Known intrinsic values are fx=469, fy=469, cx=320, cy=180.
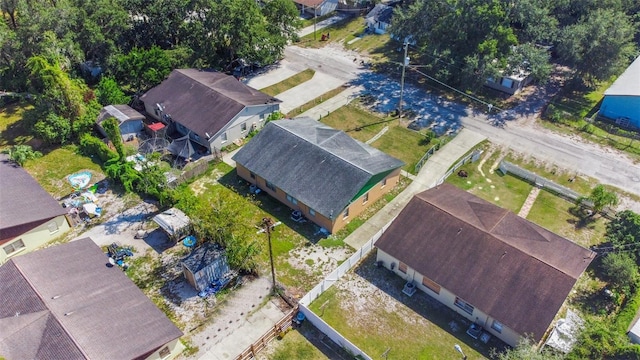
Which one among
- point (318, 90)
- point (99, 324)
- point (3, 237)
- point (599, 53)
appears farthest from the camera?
point (318, 90)

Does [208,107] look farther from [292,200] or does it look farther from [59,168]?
[292,200]

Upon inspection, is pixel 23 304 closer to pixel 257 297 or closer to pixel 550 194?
pixel 257 297

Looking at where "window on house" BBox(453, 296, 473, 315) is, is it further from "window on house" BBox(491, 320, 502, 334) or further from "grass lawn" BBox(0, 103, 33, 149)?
"grass lawn" BBox(0, 103, 33, 149)

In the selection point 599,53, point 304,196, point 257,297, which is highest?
point 599,53

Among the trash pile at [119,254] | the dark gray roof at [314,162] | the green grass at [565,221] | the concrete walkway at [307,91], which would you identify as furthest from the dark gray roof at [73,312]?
the green grass at [565,221]

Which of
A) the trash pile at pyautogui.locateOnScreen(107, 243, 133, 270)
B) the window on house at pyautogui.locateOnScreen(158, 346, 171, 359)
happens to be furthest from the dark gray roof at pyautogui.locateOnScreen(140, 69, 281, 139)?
the window on house at pyautogui.locateOnScreen(158, 346, 171, 359)

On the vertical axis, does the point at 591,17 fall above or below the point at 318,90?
above

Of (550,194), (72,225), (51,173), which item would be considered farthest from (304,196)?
(51,173)
